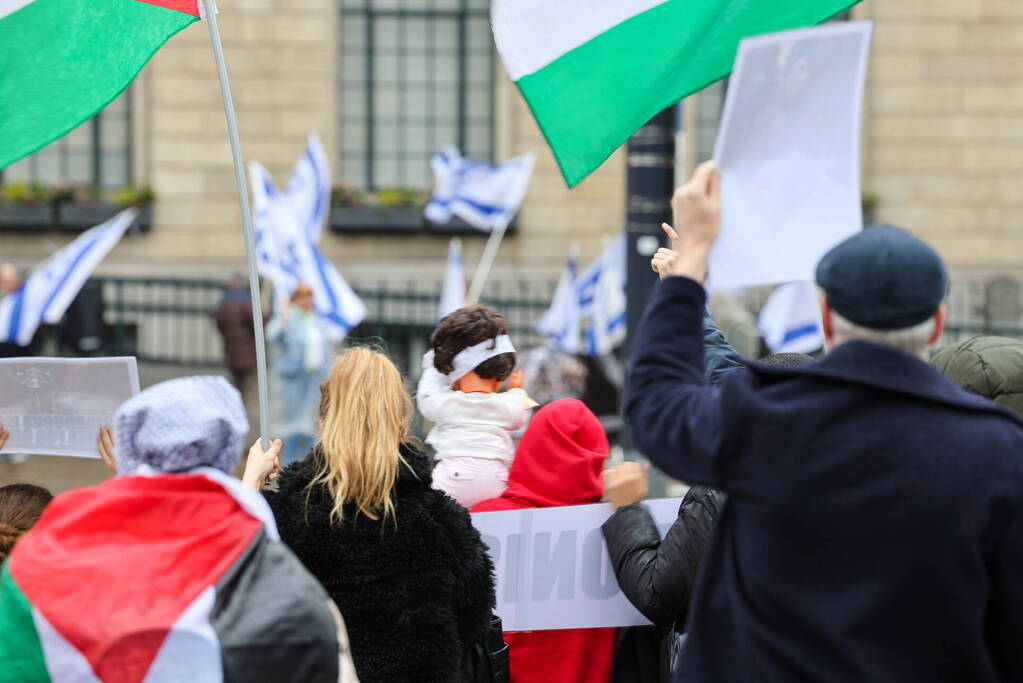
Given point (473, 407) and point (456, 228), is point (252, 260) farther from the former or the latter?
point (456, 228)

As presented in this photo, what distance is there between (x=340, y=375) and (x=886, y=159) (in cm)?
1575

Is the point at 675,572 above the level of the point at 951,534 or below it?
below

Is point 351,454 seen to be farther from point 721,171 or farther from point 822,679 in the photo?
point 822,679

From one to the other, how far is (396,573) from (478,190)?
1108cm

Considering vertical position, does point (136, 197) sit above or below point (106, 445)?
above

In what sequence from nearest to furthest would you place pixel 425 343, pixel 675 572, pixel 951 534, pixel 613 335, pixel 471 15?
1. pixel 951 534
2. pixel 675 572
3. pixel 613 335
4. pixel 425 343
5. pixel 471 15

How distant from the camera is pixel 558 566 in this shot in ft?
11.5

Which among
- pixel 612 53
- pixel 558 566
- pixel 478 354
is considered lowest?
pixel 558 566

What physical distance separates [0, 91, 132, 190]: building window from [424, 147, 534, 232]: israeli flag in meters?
5.73

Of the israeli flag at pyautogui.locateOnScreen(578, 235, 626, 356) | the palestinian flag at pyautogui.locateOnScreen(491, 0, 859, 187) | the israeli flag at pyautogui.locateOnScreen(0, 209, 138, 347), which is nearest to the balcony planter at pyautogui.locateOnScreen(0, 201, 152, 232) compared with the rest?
the israeli flag at pyautogui.locateOnScreen(578, 235, 626, 356)

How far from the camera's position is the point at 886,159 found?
704 inches

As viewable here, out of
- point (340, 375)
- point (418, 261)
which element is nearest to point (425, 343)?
point (418, 261)

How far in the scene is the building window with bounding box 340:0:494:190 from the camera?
18359 mm

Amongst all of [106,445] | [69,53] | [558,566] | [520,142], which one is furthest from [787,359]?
[520,142]
